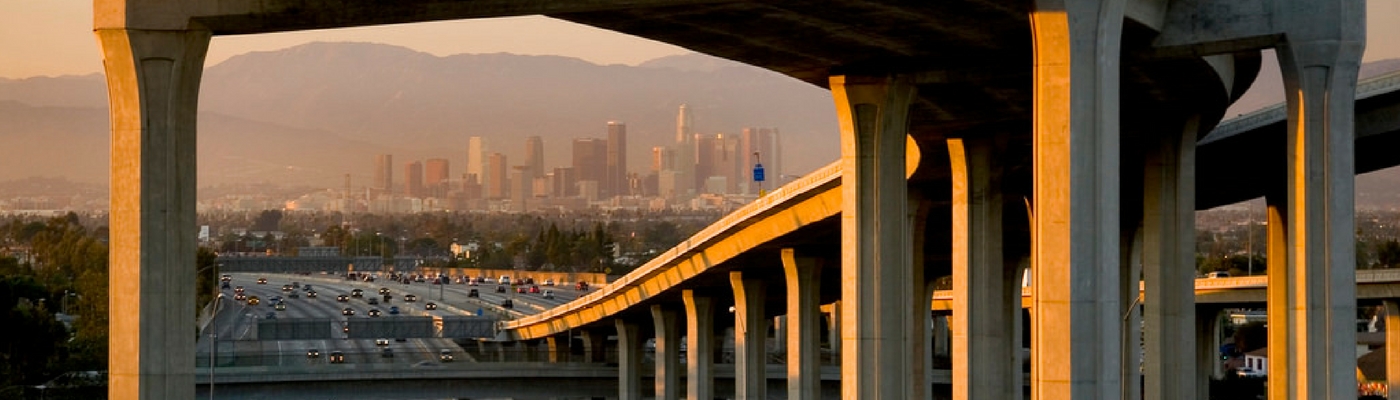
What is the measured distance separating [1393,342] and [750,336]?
3768 centimetres

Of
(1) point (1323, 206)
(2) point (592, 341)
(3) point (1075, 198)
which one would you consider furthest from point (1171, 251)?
(2) point (592, 341)

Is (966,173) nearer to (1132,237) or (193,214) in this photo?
(1132,237)

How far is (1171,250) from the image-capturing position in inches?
2589

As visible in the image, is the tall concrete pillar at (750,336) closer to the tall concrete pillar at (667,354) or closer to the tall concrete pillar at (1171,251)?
the tall concrete pillar at (667,354)

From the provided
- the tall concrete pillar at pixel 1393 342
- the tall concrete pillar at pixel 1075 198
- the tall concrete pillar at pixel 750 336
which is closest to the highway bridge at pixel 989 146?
the tall concrete pillar at pixel 1075 198

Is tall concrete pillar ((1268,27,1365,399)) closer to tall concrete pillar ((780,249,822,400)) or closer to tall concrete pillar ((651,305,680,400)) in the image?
tall concrete pillar ((780,249,822,400))

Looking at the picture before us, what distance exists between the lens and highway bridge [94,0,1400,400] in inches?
1551

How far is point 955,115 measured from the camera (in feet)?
207

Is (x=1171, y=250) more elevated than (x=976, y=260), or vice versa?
(x=1171, y=250)

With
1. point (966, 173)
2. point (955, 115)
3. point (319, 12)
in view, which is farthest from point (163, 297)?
point (966, 173)

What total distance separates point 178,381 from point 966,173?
1356 inches

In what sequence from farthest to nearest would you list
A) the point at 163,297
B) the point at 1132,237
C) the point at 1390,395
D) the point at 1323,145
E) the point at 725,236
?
the point at 1390,395, the point at 1132,237, the point at 725,236, the point at 1323,145, the point at 163,297

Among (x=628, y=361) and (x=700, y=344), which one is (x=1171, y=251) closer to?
(x=700, y=344)

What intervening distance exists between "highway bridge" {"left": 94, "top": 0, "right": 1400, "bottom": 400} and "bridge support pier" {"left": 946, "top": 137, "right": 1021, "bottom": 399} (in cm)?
7
